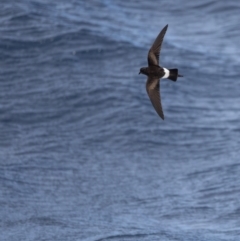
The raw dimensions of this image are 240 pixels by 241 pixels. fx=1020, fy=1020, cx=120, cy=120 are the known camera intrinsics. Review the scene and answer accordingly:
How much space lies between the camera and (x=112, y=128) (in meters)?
25.3

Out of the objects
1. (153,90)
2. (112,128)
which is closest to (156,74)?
(153,90)

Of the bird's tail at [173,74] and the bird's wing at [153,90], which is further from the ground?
the bird's tail at [173,74]

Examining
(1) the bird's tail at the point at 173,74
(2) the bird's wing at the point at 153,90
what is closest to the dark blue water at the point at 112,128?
(2) the bird's wing at the point at 153,90

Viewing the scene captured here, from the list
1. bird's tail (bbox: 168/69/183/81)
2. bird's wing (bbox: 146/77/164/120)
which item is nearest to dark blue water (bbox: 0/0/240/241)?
bird's wing (bbox: 146/77/164/120)

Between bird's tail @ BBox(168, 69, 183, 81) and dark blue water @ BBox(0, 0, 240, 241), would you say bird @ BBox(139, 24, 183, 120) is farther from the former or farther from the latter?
dark blue water @ BBox(0, 0, 240, 241)

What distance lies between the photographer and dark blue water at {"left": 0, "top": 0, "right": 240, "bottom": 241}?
21109mm

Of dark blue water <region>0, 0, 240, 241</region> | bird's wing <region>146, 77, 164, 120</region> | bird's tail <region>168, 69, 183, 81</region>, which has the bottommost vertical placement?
dark blue water <region>0, 0, 240, 241</region>

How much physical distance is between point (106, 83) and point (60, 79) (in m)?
1.25

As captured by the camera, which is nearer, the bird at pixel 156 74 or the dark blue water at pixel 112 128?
the bird at pixel 156 74

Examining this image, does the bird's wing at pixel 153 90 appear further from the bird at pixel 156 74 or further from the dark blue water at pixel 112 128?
the dark blue water at pixel 112 128

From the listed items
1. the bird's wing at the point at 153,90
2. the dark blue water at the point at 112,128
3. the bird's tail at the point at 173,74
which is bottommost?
the dark blue water at the point at 112,128

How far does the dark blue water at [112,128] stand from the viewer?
21109 mm

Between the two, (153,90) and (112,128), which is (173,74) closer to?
(153,90)

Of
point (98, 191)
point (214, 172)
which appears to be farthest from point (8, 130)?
point (214, 172)
